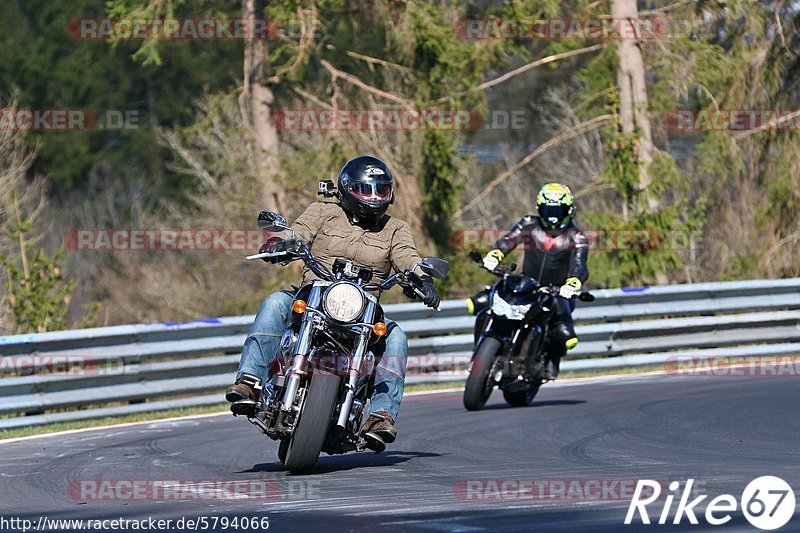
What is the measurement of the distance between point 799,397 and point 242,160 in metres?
26.3

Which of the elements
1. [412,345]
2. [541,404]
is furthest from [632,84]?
[541,404]

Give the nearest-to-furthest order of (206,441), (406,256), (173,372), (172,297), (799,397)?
(406,256) → (206,441) → (799,397) → (173,372) → (172,297)

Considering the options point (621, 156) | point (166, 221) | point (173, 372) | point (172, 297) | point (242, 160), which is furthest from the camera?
point (166, 221)

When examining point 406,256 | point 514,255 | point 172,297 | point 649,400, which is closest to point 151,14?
point 514,255

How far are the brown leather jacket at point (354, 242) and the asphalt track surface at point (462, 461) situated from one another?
1.23m

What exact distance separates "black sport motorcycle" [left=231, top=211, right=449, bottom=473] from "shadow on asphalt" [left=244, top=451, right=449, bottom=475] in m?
0.36

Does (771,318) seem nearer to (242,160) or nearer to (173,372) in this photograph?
(173,372)

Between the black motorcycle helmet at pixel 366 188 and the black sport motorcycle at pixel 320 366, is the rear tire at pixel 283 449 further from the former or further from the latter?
the black motorcycle helmet at pixel 366 188

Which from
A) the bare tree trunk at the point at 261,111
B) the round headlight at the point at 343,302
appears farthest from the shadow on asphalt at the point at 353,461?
the bare tree trunk at the point at 261,111

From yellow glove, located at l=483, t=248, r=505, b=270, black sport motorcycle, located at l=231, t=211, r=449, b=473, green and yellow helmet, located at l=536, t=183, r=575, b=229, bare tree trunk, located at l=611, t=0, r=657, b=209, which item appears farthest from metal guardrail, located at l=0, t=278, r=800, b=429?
bare tree trunk, located at l=611, t=0, r=657, b=209

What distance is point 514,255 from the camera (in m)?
28.2

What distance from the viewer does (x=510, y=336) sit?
13.2 metres

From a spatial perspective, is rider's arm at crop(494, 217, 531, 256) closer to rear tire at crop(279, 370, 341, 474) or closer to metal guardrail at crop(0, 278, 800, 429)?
metal guardrail at crop(0, 278, 800, 429)

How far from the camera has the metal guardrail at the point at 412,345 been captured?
44.3 feet
